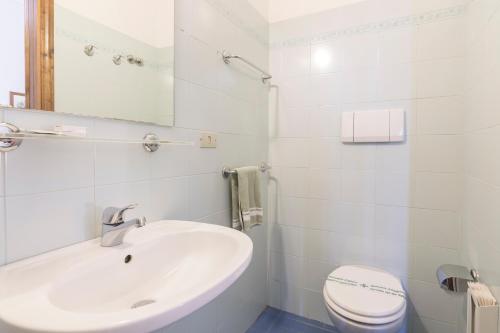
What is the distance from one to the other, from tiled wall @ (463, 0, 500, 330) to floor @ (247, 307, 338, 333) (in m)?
0.98

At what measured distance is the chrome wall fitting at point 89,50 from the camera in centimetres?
86


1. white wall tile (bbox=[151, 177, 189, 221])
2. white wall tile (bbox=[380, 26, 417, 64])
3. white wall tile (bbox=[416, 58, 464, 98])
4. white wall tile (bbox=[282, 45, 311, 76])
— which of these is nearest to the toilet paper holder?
white wall tile (bbox=[416, 58, 464, 98])

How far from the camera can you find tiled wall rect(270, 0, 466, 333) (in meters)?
1.46

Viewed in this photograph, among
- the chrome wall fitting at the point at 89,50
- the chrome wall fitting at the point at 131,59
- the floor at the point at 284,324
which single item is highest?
the chrome wall fitting at the point at 131,59

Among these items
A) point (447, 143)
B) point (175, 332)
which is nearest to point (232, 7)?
point (447, 143)

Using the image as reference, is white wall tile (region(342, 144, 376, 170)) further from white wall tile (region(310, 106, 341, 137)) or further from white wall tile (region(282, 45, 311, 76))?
white wall tile (region(282, 45, 311, 76))

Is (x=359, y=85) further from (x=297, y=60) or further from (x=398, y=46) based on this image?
(x=297, y=60)

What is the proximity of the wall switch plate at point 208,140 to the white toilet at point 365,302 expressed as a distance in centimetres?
95

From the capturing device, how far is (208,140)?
1325mm

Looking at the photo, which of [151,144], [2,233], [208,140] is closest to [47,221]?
[2,233]

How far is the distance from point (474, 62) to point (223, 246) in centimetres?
140

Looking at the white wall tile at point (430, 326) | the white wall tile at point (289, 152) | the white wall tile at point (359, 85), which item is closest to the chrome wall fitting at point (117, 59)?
the white wall tile at point (289, 152)

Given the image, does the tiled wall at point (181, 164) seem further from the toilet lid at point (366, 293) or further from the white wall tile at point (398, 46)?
the white wall tile at point (398, 46)

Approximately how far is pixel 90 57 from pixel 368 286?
5.18 ft
